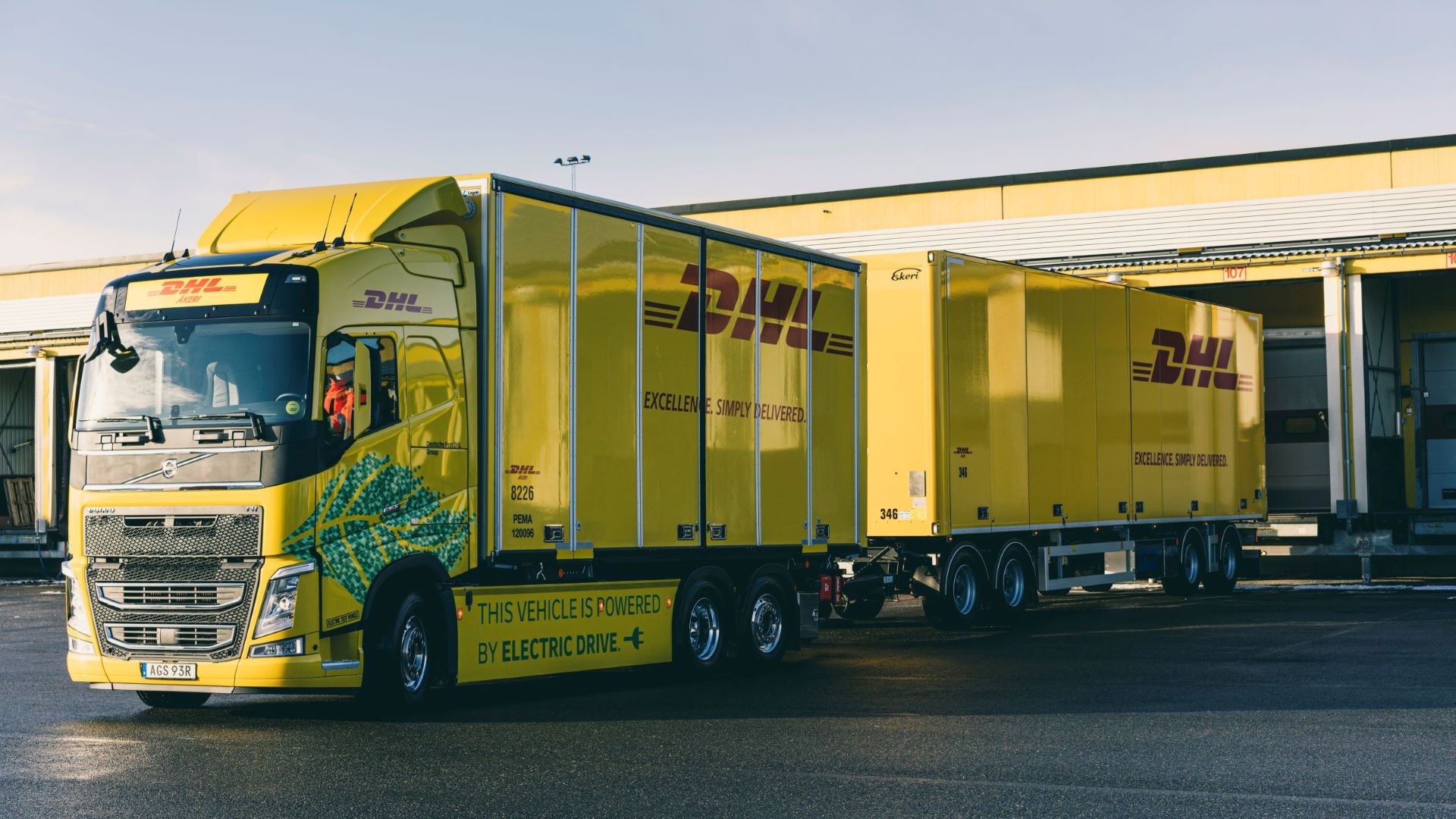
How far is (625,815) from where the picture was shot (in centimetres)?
801

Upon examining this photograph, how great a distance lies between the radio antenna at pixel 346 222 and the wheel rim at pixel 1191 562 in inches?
672

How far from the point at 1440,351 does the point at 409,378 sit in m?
26.5

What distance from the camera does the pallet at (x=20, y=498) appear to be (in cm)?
4278

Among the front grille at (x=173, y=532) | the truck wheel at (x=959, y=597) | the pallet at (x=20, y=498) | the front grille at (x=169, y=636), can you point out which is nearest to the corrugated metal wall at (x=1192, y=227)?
the truck wheel at (x=959, y=597)

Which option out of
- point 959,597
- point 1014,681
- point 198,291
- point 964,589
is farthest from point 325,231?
point 964,589

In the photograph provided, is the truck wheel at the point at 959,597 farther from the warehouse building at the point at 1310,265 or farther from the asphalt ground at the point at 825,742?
the warehouse building at the point at 1310,265

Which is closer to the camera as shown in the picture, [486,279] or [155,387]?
[155,387]

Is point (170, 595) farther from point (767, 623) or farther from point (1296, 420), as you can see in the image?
point (1296, 420)

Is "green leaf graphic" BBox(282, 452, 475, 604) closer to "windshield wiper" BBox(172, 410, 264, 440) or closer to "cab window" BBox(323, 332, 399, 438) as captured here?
"cab window" BBox(323, 332, 399, 438)

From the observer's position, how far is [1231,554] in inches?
1083

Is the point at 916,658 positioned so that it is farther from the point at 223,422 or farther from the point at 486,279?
the point at 223,422

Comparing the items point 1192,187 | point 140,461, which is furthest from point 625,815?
point 1192,187

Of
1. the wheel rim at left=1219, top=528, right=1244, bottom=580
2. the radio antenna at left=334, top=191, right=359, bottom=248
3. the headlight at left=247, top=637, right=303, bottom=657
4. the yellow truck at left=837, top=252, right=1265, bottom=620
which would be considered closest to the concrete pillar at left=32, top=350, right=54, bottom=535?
the yellow truck at left=837, top=252, right=1265, bottom=620

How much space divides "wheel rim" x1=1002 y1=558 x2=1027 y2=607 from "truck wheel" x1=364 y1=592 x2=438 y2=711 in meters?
10.1
